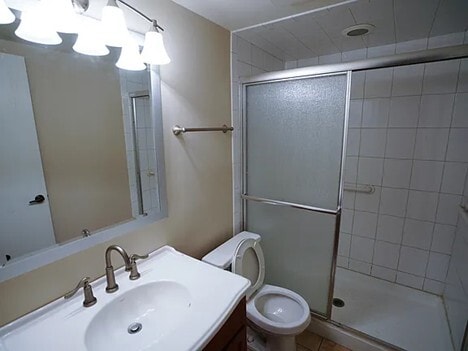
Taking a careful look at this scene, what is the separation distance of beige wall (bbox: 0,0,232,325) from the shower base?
1216mm

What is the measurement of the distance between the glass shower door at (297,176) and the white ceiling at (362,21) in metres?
0.34

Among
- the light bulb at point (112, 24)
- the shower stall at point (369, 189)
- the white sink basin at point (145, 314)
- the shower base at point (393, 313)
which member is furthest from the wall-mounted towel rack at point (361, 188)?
the light bulb at point (112, 24)

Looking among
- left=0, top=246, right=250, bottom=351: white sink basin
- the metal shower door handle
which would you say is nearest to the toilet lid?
left=0, top=246, right=250, bottom=351: white sink basin

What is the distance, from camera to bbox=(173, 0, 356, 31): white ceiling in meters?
1.27

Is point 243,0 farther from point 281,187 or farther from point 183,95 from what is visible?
point 281,187

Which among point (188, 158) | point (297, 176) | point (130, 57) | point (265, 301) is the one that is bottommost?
point (265, 301)

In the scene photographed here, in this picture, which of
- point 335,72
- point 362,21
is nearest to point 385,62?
point 335,72

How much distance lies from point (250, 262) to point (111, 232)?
97 cm

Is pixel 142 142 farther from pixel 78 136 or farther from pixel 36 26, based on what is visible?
pixel 36 26

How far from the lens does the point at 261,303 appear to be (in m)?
1.66

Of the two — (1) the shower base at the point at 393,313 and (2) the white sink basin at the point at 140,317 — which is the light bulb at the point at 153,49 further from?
(1) the shower base at the point at 393,313

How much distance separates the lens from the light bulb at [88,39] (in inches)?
34.9

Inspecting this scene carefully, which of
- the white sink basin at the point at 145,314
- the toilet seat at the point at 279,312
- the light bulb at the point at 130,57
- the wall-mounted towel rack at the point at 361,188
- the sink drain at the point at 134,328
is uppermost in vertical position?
the light bulb at the point at 130,57

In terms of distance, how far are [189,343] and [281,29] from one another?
1781 mm
